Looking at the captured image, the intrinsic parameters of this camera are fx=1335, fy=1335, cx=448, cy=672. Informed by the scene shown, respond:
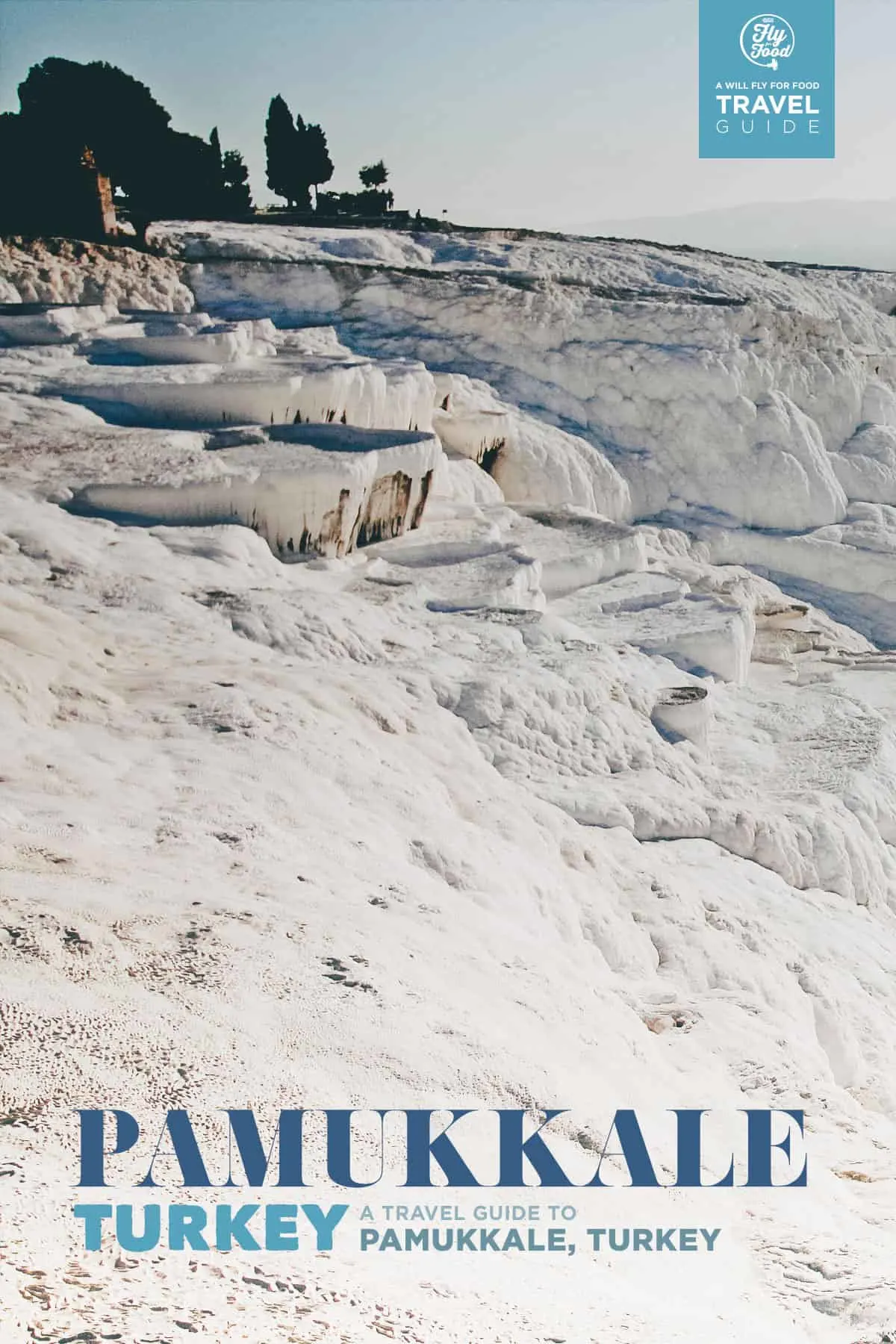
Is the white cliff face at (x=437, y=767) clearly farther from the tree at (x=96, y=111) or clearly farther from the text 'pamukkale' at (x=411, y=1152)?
the tree at (x=96, y=111)

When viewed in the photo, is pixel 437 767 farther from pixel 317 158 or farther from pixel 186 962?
pixel 317 158

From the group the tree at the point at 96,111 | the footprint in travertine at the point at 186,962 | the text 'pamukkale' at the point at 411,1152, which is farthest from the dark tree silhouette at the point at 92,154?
the text 'pamukkale' at the point at 411,1152

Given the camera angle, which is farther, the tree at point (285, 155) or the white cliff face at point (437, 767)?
the tree at point (285, 155)

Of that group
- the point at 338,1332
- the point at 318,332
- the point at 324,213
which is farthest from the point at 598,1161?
the point at 324,213

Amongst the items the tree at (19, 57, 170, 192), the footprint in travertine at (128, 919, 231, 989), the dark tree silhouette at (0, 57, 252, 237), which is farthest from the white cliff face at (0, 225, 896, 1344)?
the tree at (19, 57, 170, 192)

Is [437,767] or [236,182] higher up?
[236,182]

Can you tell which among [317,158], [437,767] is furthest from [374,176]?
[437,767]
